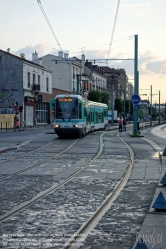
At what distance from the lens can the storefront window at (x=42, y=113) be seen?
2980 inches

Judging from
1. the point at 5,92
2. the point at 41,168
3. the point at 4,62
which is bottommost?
the point at 41,168

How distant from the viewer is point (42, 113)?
3078 inches

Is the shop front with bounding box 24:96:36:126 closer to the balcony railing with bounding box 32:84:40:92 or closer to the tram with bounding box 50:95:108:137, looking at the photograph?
the balcony railing with bounding box 32:84:40:92

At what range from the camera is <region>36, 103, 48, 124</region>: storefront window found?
248 ft

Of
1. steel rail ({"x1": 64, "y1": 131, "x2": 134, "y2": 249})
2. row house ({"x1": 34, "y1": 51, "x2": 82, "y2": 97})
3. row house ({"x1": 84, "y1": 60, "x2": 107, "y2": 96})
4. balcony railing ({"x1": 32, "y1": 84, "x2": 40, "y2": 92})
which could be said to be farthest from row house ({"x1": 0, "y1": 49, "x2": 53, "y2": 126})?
steel rail ({"x1": 64, "y1": 131, "x2": 134, "y2": 249})

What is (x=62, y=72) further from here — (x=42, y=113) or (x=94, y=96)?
(x=42, y=113)

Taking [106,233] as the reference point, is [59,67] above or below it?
above

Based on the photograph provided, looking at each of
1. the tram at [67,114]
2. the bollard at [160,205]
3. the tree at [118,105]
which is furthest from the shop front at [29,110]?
the bollard at [160,205]

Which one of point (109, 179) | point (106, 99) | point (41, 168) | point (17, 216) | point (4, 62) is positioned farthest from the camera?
point (106, 99)

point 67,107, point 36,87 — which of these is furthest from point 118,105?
point 67,107

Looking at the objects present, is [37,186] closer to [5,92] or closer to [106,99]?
[5,92]

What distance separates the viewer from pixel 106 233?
24.5 feet

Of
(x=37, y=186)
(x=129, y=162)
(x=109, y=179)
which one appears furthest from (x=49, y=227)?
(x=129, y=162)

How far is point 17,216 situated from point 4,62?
202 ft
